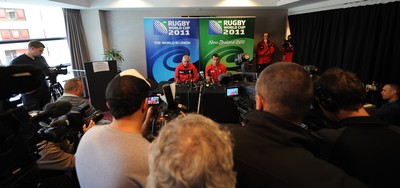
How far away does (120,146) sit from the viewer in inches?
36.2

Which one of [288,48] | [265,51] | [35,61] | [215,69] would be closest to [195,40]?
[215,69]

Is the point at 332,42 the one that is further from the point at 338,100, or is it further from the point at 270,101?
the point at 270,101

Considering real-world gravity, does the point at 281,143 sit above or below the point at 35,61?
below

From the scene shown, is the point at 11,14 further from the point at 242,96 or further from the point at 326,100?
the point at 326,100

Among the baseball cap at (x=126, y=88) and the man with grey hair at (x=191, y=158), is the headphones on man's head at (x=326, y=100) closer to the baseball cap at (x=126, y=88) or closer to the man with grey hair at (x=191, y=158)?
the man with grey hair at (x=191, y=158)

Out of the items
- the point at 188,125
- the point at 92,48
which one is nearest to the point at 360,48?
the point at 188,125

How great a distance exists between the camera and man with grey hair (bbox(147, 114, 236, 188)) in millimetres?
511

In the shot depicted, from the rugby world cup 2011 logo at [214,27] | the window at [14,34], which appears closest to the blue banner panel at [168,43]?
the rugby world cup 2011 logo at [214,27]

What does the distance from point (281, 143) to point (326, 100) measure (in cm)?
58

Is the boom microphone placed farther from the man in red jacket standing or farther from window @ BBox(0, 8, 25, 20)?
the man in red jacket standing

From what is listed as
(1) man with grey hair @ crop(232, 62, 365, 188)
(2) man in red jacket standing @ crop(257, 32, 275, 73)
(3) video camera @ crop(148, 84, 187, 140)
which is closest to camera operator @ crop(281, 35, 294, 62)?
(2) man in red jacket standing @ crop(257, 32, 275, 73)

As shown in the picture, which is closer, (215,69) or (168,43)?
(215,69)

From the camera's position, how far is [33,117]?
3.84 feet

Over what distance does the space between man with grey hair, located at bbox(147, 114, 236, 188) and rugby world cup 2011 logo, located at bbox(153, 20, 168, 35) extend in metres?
5.27
